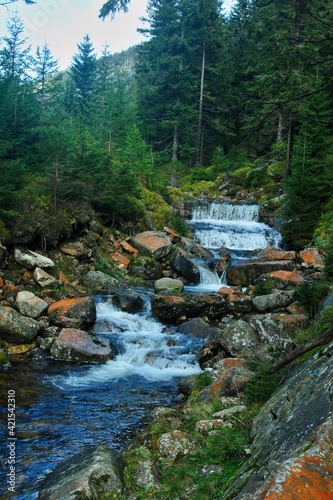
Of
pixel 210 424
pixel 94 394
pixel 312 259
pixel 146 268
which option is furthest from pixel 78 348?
pixel 312 259

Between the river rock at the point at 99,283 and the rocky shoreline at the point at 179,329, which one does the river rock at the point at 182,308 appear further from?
the river rock at the point at 99,283

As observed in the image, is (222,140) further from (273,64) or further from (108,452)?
(108,452)

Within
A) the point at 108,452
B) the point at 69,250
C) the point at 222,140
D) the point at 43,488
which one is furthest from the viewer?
the point at 222,140

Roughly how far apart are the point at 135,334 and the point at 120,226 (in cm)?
939

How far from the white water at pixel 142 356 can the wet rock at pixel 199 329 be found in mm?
365

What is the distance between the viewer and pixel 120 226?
64.4 feet

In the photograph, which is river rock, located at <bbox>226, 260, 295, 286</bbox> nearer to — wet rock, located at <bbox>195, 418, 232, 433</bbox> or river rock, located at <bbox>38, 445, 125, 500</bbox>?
wet rock, located at <bbox>195, 418, 232, 433</bbox>

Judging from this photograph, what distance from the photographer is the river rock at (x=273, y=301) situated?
11.3 m

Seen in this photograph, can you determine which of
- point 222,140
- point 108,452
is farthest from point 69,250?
point 222,140

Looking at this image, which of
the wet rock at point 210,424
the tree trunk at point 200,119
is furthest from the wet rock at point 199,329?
the tree trunk at point 200,119

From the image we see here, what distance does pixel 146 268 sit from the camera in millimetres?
16984

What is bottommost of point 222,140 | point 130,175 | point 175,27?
point 130,175

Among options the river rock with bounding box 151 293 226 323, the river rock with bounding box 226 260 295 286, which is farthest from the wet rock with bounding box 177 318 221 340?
the river rock with bounding box 226 260 295 286

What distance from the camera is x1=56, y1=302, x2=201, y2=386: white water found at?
8.91 meters
